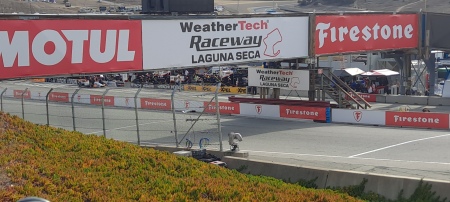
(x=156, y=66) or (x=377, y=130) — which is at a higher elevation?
(x=156, y=66)

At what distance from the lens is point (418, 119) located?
1293 inches

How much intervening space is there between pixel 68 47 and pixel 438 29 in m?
24.5

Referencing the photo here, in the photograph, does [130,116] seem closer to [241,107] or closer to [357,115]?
[241,107]

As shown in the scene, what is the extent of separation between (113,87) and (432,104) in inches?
1190

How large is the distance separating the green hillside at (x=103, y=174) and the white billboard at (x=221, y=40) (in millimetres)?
12483

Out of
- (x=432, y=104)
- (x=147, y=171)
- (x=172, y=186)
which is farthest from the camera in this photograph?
(x=432, y=104)

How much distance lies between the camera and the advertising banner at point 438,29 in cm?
4031

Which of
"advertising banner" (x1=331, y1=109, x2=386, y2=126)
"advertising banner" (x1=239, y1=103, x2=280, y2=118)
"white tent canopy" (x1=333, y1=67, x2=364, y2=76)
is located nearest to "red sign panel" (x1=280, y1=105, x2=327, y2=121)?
"advertising banner" (x1=239, y1=103, x2=280, y2=118)

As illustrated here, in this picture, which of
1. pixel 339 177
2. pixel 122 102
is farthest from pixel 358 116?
pixel 339 177

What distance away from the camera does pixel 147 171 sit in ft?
43.5

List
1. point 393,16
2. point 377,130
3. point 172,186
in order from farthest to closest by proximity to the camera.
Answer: point 393,16
point 377,130
point 172,186

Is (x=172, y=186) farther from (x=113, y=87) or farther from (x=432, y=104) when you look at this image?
(x=113, y=87)

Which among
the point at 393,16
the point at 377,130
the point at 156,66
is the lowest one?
the point at 377,130

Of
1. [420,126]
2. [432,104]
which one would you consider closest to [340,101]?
[420,126]
